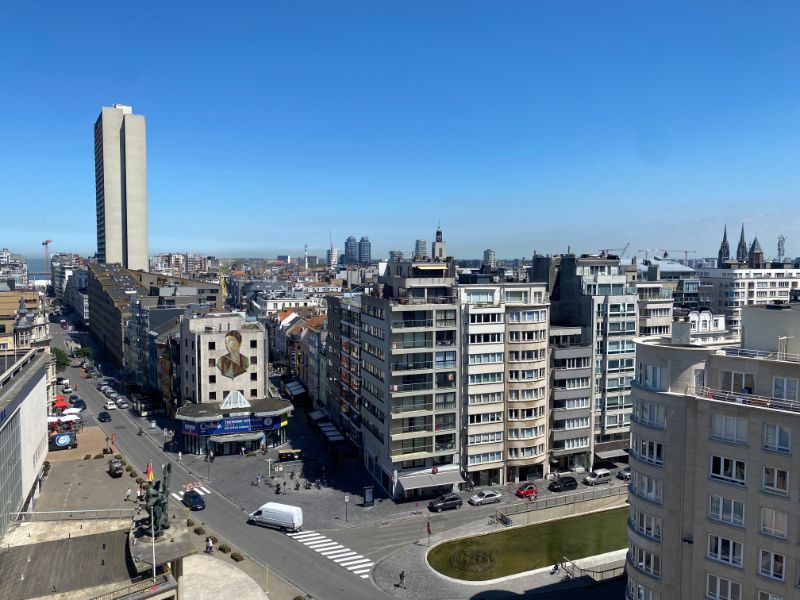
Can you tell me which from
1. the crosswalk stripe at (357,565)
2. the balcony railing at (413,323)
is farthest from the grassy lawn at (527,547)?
the balcony railing at (413,323)

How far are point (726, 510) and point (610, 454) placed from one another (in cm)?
5667

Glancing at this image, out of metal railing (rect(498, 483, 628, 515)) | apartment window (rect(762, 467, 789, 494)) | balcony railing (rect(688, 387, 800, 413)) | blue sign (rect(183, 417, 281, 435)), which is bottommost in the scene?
metal railing (rect(498, 483, 628, 515))

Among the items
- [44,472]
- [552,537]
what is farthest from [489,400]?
[44,472]

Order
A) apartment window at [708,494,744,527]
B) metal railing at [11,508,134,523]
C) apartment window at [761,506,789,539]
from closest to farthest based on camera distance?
1. apartment window at [761,506,789,539]
2. apartment window at [708,494,744,527]
3. metal railing at [11,508,134,523]

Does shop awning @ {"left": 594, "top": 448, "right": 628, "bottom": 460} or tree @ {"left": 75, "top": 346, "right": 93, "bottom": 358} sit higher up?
tree @ {"left": 75, "top": 346, "right": 93, "bottom": 358}

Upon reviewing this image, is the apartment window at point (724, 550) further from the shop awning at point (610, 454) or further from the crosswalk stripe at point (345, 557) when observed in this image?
the shop awning at point (610, 454)

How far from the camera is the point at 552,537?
2744 inches

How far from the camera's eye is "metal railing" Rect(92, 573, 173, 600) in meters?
42.4

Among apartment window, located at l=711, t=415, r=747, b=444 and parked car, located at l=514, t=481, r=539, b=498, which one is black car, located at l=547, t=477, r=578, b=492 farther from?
apartment window, located at l=711, t=415, r=747, b=444

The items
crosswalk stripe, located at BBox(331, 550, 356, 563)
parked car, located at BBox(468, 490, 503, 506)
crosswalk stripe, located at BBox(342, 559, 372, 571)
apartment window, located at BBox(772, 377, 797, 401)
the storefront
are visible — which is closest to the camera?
apartment window, located at BBox(772, 377, 797, 401)

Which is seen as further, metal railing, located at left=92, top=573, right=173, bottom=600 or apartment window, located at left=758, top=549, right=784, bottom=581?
metal railing, located at left=92, top=573, right=173, bottom=600

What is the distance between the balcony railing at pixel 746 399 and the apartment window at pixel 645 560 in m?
11.0

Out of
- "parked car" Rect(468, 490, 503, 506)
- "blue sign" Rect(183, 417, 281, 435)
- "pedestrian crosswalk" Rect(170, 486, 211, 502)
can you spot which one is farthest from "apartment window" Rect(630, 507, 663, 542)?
"blue sign" Rect(183, 417, 281, 435)

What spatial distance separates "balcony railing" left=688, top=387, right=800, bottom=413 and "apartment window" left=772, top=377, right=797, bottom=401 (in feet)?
0.95
